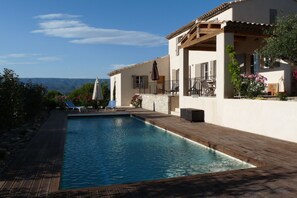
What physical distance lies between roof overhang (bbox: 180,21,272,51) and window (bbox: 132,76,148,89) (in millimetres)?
11781

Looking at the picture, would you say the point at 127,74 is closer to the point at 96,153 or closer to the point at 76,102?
the point at 76,102

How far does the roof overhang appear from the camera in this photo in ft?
43.6

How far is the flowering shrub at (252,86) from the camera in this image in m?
12.8

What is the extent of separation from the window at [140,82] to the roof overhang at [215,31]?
38.7ft

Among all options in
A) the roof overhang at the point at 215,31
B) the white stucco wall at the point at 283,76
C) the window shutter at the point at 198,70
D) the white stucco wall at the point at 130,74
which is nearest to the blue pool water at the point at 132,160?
the roof overhang at the point at 215,31

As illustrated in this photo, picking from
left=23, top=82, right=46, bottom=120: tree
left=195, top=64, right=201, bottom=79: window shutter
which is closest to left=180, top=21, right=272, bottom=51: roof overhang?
left=195, top=64, right=201, bottom=79: window shutter

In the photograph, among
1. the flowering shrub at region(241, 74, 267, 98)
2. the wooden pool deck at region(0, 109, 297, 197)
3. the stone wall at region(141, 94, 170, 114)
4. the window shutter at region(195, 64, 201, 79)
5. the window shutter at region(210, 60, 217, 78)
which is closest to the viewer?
the wooden pool deck at region(0, 109, 297, 197)

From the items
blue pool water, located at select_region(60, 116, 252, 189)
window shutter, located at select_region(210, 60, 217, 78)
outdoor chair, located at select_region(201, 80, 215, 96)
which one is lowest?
blue pool water, located at select_region(60, 116, 252, 189)

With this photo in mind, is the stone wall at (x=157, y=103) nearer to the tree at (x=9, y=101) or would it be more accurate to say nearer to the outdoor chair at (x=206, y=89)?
the outdoor chair at (x=206, y=89)

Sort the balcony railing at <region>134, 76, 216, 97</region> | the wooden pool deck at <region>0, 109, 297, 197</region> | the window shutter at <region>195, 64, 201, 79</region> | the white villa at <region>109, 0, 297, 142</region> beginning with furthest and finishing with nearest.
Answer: the window shutter at <region>195, 64, 201, 79</region> → the balcony railing at <region>134, 76, 216, 97</region> → the white villa at <region>109, 0, 297, 142</region> → the wooden pool deck at <region>0, 109, 297, 197</region>

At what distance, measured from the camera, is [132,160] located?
354 inches

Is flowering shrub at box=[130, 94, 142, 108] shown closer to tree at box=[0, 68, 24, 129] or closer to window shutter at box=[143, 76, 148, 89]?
window shutter at box=[143, 76, 148, 89]

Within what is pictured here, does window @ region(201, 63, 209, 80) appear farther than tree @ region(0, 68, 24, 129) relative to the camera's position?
Yes

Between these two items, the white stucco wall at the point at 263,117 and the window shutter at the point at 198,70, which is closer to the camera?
the white stucco wall at the point at 263,117
